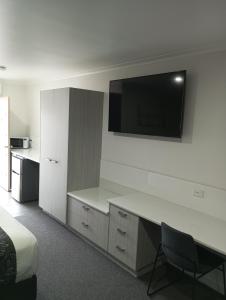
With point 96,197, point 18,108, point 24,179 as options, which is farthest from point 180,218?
point 18,108

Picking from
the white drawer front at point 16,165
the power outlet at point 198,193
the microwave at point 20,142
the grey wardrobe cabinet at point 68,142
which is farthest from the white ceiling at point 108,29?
the microwave at point 20,142

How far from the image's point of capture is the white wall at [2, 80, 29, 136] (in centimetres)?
562

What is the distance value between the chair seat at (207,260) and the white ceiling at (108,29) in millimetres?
1876

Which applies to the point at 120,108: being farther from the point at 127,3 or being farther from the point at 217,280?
the point at 217,280

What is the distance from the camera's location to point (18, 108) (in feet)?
18.9

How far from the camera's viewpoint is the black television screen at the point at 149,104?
2648 mm

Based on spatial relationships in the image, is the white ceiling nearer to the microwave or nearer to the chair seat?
the chair seat

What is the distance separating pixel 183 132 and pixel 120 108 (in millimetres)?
948

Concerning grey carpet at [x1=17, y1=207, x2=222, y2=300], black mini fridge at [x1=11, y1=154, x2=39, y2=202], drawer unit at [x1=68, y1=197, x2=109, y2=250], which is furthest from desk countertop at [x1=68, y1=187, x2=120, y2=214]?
black mini fridge at [x1=11, y1=154, x2=39, y2=202]

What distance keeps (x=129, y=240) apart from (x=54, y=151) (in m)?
1.74

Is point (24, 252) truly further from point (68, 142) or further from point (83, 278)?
point (68, 142)

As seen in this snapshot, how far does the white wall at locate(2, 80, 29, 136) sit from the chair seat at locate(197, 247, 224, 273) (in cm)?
479

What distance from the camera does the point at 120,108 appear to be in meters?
3.30

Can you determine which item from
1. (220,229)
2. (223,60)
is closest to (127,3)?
(223,60)
